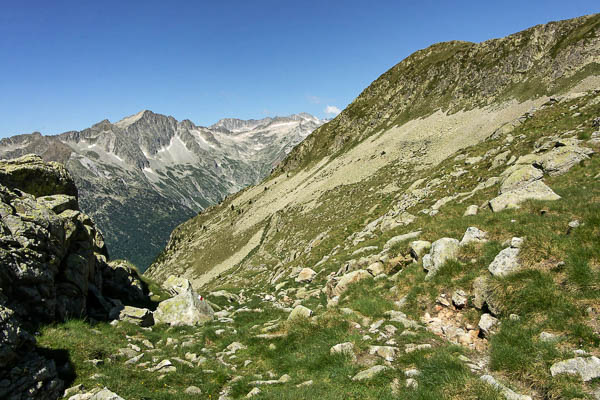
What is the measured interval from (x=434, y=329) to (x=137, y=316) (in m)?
15.8

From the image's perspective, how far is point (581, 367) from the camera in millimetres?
6496

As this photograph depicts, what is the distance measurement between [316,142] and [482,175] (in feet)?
277

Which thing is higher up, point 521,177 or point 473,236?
point 521,177

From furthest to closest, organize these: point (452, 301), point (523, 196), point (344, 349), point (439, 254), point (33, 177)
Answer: point (33, 177) → point (523, 196) → point (439, 254) → point (452, 301) → point (344, 349)

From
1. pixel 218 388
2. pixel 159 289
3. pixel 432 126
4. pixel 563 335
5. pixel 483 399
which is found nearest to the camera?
pixel 483 399

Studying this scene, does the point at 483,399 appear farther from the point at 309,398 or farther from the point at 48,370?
the point at 48,370

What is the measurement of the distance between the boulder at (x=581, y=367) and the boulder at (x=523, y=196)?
10.4 metres

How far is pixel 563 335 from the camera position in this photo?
7.59 metres

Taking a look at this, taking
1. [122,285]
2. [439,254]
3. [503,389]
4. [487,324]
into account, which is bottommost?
[122,285]

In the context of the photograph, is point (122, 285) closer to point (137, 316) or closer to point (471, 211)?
point (137, 316)

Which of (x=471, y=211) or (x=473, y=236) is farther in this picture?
(x=471, y=211)

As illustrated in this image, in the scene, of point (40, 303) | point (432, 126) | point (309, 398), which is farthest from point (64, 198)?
point (432, 126)

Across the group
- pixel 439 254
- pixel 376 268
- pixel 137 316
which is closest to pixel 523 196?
pixel 439 254

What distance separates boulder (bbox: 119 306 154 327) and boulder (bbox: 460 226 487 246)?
17.1 m
